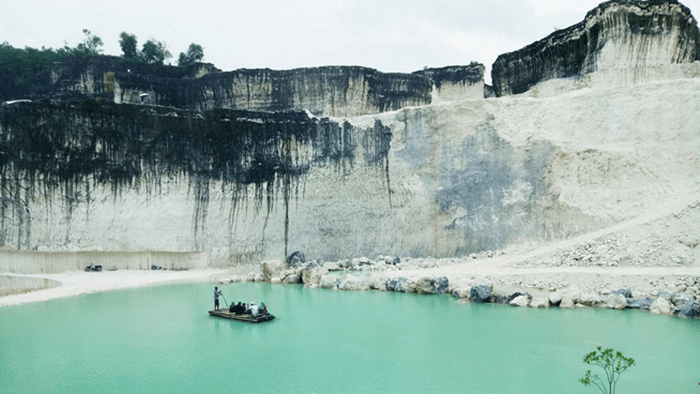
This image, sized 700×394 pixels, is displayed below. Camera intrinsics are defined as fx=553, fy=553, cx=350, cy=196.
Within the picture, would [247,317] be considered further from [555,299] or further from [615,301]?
[615,301]

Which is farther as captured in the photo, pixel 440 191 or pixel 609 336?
pixel 440 191

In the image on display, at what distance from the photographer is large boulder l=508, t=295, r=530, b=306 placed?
15258 mm

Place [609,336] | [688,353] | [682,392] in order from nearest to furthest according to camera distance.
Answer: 1. [682,392]
2. [688,353]
3. [609,336]

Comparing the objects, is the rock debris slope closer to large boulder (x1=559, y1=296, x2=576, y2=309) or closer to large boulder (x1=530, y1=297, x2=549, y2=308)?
large boulder (x1=559, y1=296, x2=576, y2=309)

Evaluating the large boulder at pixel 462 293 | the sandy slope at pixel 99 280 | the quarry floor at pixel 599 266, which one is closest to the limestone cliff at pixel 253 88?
the sandy slope at pixel 99 280

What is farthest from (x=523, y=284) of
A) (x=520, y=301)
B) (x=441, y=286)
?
(x=441, y=286)

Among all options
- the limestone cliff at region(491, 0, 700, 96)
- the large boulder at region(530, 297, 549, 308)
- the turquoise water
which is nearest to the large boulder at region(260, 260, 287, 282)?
the turquoise water

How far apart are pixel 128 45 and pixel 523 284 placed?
45.6 m

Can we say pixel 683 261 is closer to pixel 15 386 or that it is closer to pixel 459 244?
pixel 459 244

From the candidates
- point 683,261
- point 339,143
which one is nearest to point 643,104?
point 683,261

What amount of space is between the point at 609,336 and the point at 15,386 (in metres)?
11.4

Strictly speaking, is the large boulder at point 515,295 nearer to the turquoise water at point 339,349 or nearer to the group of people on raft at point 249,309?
the turquoise water at point 339,349

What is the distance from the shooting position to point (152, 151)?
26734mm

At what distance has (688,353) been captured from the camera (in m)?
10.3
